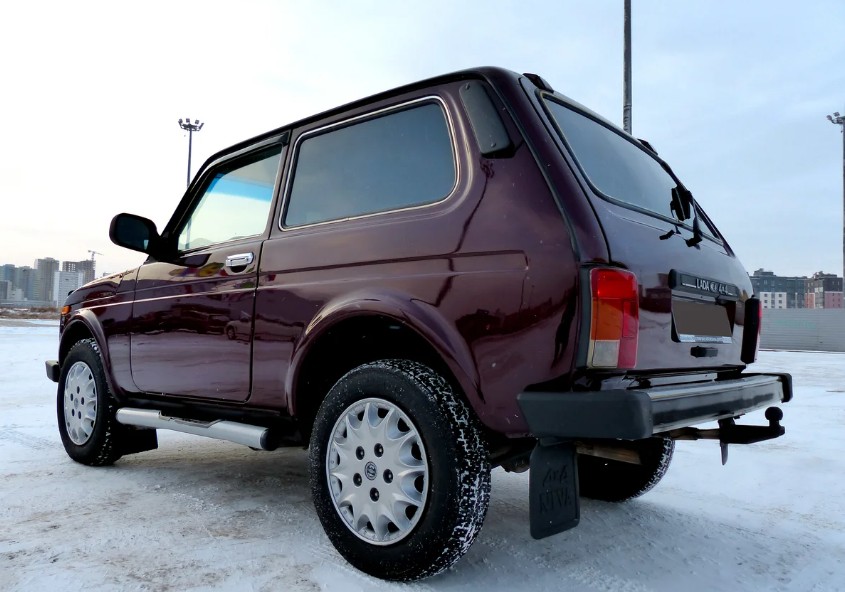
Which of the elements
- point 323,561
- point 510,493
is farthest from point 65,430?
point 510,493

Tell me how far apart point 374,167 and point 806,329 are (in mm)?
28639

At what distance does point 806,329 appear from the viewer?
26312 mm

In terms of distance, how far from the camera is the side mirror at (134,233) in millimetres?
3711

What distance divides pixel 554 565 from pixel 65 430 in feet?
11.2

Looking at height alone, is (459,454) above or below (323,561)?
above

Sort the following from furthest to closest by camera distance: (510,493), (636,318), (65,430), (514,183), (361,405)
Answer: (65,430) < (510,493) < (361,405) < (514,183) < (636,318)

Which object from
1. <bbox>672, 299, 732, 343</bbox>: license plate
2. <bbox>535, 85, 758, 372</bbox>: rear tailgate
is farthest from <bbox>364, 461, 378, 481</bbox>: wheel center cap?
<bbox>672, 299, 732, 343</bbox>: license plate

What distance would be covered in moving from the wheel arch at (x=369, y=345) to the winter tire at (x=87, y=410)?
1.90 metres

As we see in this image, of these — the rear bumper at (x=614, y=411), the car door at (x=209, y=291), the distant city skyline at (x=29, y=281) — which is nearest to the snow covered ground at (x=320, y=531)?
the car door at (x=209, y=291)

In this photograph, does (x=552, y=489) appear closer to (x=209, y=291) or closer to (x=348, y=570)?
(x=348, y=570)

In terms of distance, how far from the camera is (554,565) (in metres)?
2.49

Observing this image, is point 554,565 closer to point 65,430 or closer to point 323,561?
point 323,561

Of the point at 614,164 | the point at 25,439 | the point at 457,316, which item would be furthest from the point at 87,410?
the point at 614,164

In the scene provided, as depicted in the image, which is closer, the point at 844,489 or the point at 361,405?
the point at 361,405
